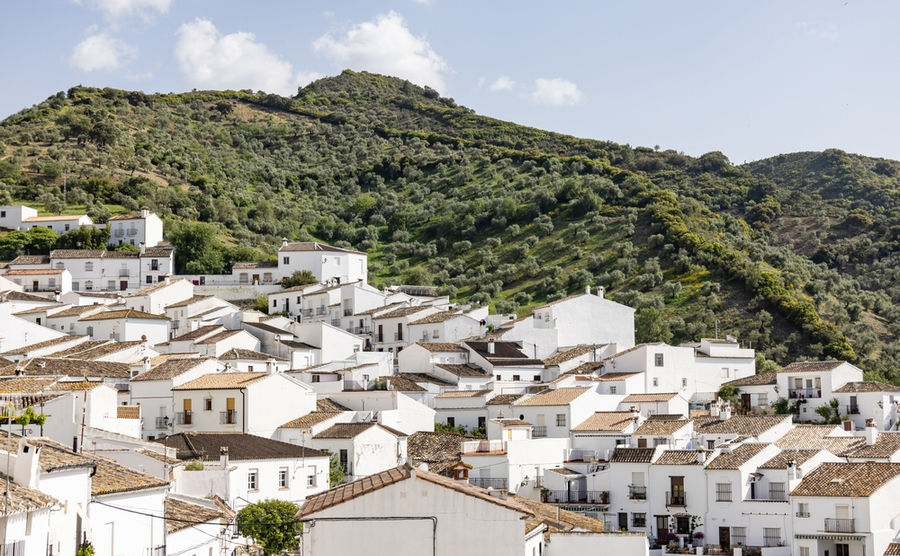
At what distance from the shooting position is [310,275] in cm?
7588

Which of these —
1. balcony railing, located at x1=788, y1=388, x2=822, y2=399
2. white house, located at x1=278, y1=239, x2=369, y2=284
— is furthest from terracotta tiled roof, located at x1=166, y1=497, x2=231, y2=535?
white house, located at x1=278, y1=239, x2=369, y2=284

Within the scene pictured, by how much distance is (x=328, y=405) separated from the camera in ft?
153

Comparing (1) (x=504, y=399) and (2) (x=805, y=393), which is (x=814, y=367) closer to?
(2) (x=805, y=393)

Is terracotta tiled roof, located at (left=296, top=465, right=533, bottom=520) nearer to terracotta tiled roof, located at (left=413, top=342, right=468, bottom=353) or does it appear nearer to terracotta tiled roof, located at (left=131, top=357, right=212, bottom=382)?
terracotta tiled roof, located at (left=131, top=357, right=212, bottom=382)

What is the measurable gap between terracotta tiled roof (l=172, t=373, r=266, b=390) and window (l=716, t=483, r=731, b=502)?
18288 millimetres

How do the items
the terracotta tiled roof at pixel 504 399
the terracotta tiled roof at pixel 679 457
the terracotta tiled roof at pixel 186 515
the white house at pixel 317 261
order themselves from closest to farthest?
1. the terracotta tiled roof at pixel 186 515
2. the terracotta tiled roof at pixel 679 457
3. the terracotta tiled roof at pixel 504 399
4. the white house at pixel 317 261

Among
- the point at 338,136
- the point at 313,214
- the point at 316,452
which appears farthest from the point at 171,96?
the point at 316,452

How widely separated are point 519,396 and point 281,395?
41.0ft

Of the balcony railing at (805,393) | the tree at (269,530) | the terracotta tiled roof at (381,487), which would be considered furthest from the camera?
the balcony railing at (805,393)

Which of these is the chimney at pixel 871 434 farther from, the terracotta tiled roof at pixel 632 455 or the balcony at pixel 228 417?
the balcony at pixel 228 417

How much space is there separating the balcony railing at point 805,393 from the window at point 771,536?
17641 millimetres

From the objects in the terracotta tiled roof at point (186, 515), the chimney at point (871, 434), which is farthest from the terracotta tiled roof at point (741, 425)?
the terracotta tiled roof at point (186, 515)

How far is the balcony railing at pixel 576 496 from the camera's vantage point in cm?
4097

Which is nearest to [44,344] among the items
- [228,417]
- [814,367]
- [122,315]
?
[122,315]
